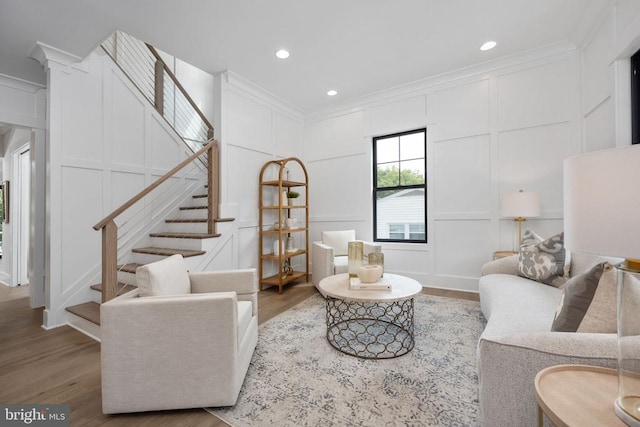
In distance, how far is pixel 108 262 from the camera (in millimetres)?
2205

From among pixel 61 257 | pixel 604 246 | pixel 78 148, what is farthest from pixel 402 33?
pixel 61 257

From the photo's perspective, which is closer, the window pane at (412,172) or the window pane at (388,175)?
the window pane at (412,172)

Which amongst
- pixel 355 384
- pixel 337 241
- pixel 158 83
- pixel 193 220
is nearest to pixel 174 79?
pixel 158 83

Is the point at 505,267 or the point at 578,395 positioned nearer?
the point at 578,395

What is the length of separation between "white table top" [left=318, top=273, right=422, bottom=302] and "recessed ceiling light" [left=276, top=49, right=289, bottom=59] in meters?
2.51

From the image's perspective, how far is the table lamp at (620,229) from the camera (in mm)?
716

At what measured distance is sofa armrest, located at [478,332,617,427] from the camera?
98 cm

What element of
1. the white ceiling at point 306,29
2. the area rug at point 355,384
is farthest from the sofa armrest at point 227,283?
the white ceiling at point 306,29

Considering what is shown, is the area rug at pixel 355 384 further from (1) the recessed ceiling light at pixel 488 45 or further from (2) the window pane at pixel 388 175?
(1) the recessed ceiling light at pixel 488 45

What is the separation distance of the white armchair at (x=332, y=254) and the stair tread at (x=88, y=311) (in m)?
2.27

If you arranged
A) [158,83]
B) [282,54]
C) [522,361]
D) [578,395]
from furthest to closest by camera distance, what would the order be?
[158,83] < [282,54] < [522,361] < [578,395]

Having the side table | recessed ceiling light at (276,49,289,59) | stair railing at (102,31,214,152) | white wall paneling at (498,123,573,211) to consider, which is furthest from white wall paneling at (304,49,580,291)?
the side table

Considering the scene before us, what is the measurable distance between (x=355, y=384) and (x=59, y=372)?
1984 millimetres

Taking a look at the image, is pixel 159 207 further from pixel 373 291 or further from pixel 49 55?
pixel 373 291
